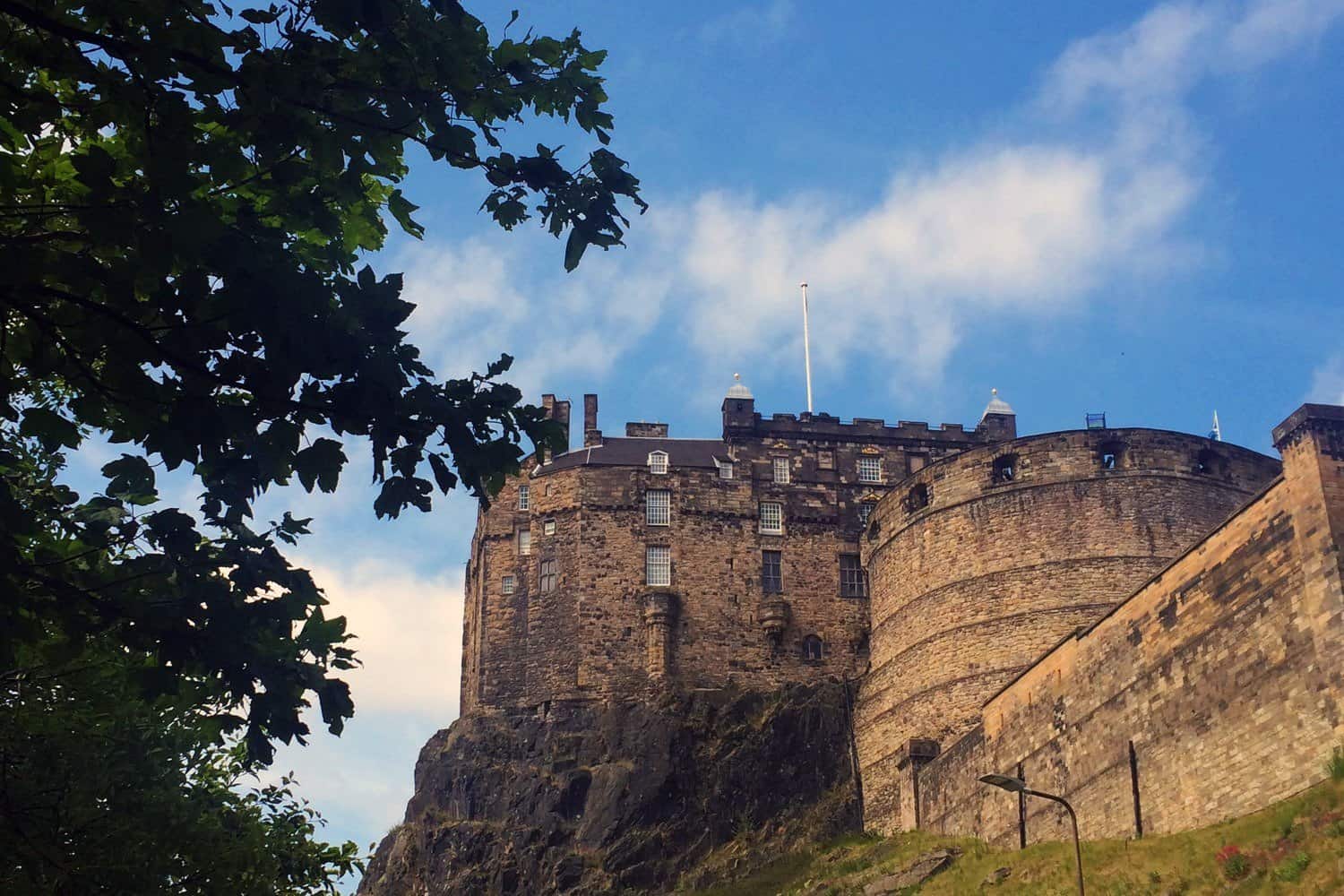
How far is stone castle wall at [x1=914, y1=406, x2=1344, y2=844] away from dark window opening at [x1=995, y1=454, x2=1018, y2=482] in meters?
10.2

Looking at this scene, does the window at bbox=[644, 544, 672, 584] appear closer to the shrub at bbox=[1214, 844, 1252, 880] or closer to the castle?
the castle

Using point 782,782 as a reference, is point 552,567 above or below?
above

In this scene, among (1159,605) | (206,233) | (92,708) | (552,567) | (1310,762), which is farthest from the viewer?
(552,567)

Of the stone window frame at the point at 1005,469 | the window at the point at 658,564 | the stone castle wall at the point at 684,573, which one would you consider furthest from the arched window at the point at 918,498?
the window at the point at 658,564

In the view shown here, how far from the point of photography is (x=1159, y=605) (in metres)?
30.3

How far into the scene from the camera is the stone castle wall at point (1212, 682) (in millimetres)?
24547

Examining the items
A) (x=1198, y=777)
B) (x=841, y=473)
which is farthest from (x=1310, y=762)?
(x=841, y=473)

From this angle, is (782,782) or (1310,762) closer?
(1310,762)

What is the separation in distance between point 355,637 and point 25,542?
2.34 m

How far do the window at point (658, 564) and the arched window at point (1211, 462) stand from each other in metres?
19.3

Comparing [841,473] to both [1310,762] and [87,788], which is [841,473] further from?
[87,788]

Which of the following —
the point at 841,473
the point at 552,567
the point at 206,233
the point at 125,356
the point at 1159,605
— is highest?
the point at 841,473

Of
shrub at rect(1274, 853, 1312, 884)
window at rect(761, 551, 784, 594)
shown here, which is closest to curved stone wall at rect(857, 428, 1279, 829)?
window at rect(761, 551, 784, 594)

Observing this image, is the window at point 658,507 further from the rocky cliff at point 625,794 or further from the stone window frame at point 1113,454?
the stone window frame at point 1113,454
